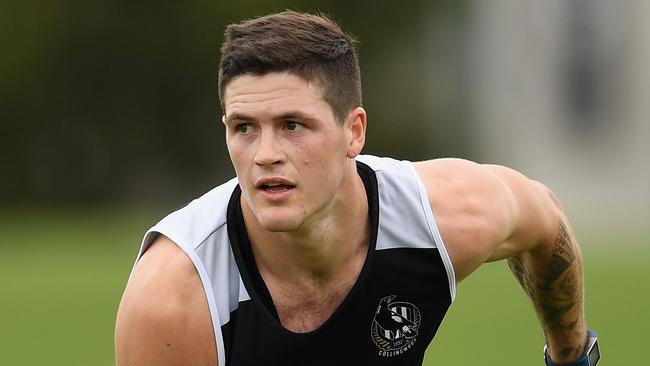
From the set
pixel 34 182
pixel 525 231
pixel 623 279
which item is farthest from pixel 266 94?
pixel 34 182

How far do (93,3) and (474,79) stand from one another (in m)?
11.2

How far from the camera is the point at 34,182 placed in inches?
1406

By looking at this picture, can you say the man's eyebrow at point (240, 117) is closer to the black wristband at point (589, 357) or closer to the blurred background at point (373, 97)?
the black wristband at point (589, 357)

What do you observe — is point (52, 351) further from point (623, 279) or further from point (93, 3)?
point (93, 3)

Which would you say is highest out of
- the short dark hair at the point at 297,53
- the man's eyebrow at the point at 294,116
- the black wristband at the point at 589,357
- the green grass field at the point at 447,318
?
the short dark hair at the point at 297,53

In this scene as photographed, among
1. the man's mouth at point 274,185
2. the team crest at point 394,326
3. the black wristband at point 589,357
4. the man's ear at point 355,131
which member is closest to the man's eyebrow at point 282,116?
the man's mouth at point 274,185

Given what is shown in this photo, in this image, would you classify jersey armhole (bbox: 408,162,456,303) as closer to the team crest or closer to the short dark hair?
the team crest

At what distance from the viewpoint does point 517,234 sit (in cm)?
747

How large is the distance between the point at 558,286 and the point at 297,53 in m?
2.47

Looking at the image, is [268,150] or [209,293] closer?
[268,150]

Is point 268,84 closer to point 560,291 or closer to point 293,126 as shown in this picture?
point 293,126

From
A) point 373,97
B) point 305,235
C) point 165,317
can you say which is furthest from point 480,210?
point 373,97

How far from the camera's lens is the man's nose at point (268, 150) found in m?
6.10

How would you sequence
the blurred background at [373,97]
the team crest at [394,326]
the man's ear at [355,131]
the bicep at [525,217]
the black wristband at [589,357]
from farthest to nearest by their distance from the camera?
the blurred background at [373,97]
the black wristband at [589,357]
the bicep at [525,217]
the team crest at [394,326]
the man's ear at [355,131]
